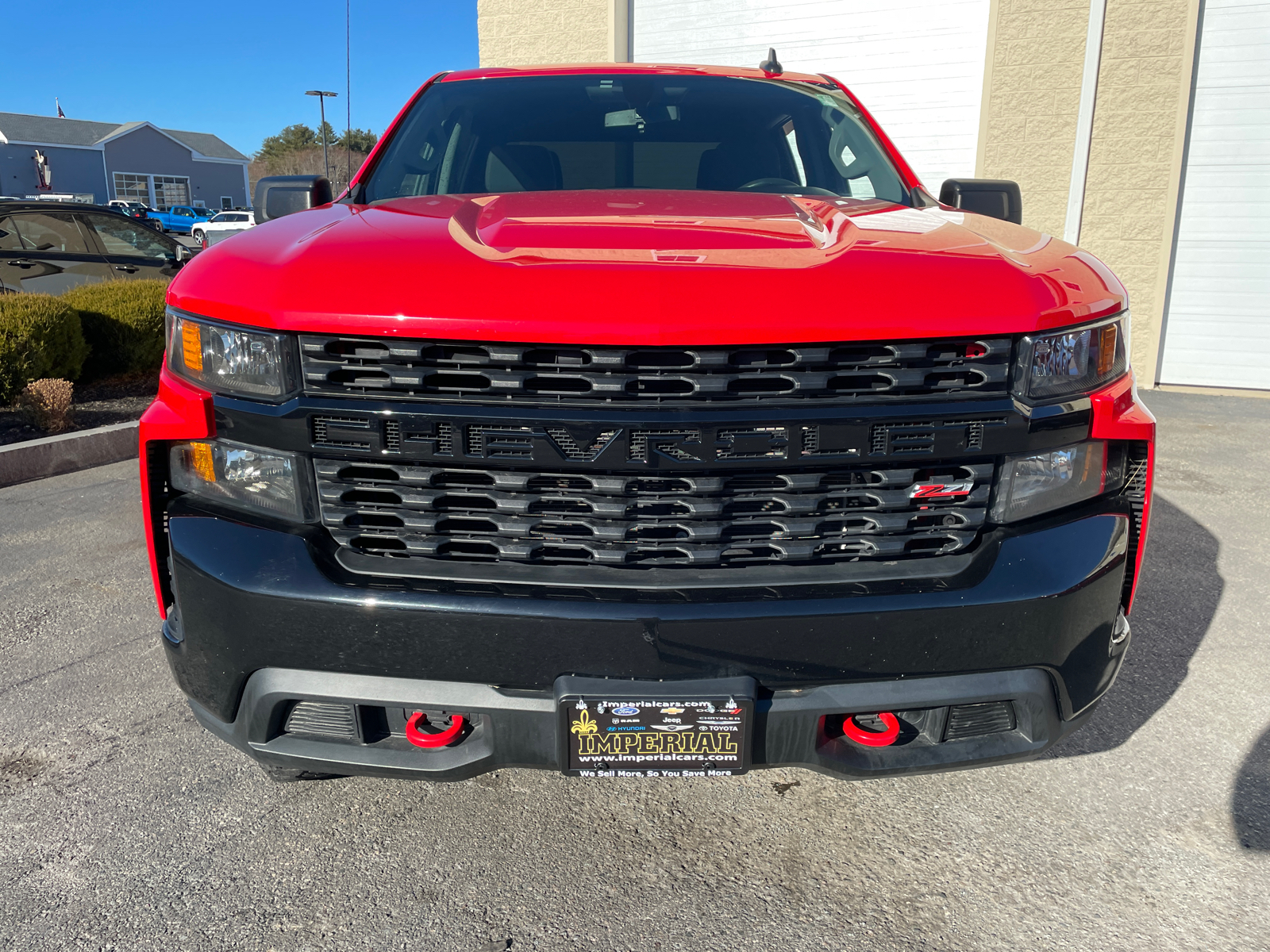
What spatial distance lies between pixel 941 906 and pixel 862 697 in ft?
1.97

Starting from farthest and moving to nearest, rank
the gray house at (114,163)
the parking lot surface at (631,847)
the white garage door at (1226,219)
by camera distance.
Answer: the gray house at (114,163) → the white garage door at (1226,219) → the parking lot surface at (631,847)

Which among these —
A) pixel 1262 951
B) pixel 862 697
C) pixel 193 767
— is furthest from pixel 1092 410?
pixel 193 767

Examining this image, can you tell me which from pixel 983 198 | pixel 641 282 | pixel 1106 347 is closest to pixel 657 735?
pixel 641 282

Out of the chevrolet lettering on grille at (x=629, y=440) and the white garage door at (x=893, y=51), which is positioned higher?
the white garage door at (x=893, y=51)

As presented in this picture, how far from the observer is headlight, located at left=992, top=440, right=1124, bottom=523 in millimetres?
1701

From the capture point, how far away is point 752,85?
3.21 metres

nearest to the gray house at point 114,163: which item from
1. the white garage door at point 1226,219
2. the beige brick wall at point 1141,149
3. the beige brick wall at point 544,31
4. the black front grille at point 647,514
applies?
the beige brick wall at point 544,31

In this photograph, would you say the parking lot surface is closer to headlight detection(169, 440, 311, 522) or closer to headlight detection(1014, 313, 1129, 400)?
headlight detection(169, 440, 311, 522)

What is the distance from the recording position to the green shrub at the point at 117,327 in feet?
24.1

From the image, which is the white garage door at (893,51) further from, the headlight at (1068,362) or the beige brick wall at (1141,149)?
the headlight at (1068,362)

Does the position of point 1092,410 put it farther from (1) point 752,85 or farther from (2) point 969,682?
(1) point 752,85

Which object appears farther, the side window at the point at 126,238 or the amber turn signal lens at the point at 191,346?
the side window at the point at 126,238

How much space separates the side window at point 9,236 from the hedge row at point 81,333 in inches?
41.0

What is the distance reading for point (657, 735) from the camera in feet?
5.33
